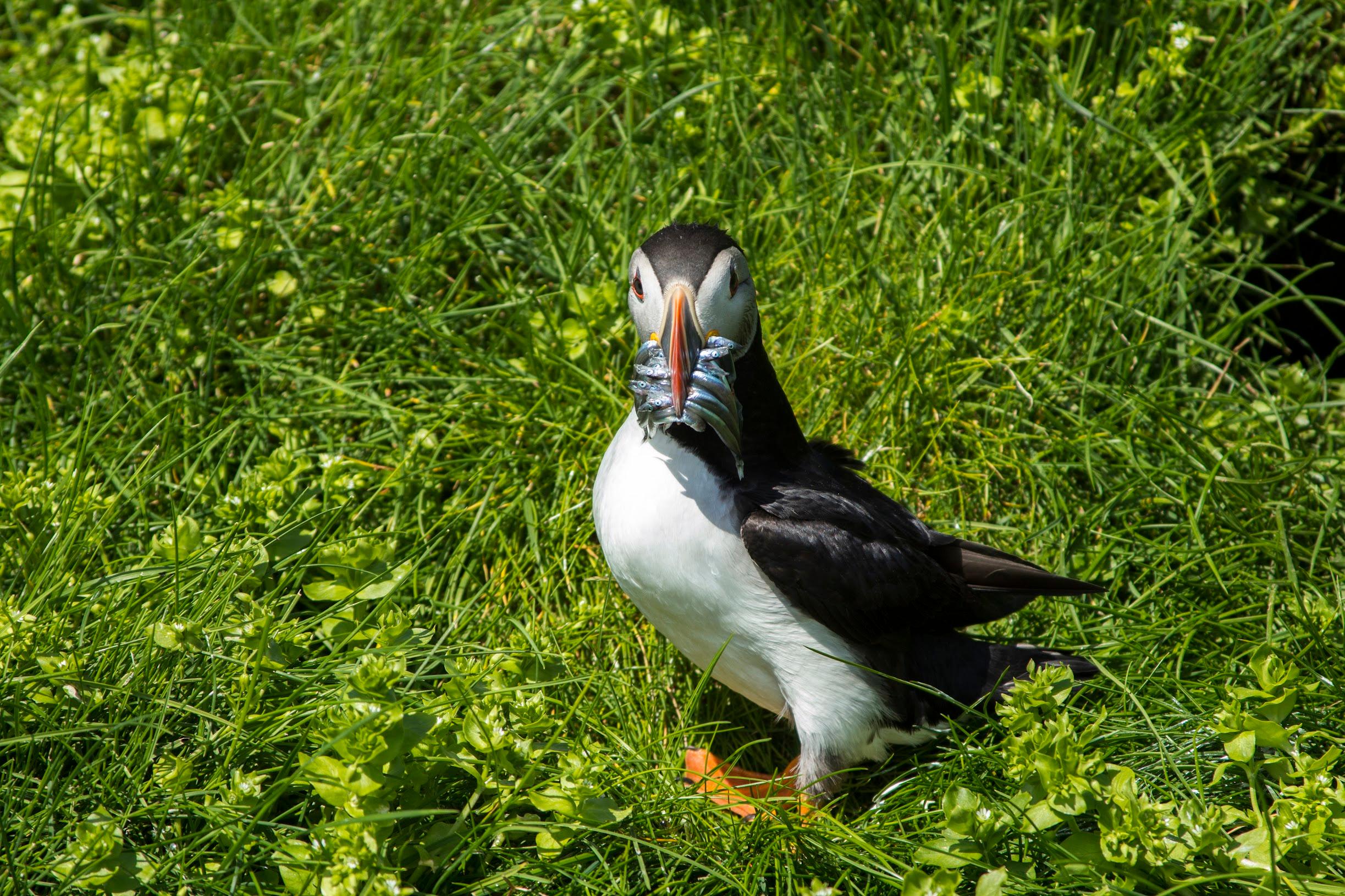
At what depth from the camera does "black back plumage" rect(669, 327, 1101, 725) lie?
9.46 feet

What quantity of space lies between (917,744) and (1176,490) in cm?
133

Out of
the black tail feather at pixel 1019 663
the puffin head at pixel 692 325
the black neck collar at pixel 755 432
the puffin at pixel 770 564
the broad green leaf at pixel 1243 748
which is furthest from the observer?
the black tail feather at pixel 1019 663

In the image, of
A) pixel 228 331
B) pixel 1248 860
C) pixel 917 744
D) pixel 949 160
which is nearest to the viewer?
pixel 1248 860

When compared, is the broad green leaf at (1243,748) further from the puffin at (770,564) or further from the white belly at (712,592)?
the white belly at (712,592)

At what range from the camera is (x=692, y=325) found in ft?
8.69

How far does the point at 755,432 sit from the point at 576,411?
0.91 metres

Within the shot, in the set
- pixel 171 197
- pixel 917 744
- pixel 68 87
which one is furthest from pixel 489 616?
pixel 68 87

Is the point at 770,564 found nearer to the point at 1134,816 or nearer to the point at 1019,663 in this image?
the point at 1019,663

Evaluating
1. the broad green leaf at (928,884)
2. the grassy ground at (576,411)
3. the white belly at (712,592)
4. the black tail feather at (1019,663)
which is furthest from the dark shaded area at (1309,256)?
the broad green leaf at (928,884)

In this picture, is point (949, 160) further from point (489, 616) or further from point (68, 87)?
point (68, 87)

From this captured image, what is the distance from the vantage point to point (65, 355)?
3850 mm

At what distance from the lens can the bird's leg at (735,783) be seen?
287 cm

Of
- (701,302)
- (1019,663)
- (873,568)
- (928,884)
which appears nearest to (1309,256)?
(1019,663)

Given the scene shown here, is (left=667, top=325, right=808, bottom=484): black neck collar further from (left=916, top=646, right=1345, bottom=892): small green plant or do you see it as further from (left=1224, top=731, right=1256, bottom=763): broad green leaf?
(left=1224, top=731, right=1256, bottom=763): broad green leaf
